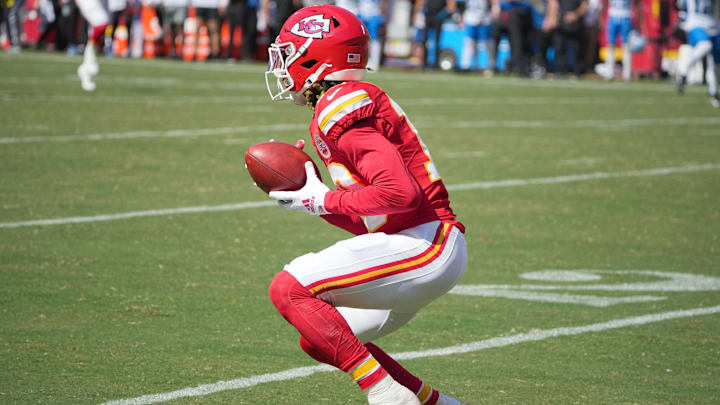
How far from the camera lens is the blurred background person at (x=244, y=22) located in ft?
83.4

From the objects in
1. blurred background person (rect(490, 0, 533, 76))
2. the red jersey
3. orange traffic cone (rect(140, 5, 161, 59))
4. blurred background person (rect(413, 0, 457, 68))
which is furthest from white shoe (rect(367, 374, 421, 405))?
orange traffic cone (rect(140, 5, 161, 59))

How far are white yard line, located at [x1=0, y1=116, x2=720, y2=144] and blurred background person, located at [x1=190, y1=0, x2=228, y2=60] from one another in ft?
40.5

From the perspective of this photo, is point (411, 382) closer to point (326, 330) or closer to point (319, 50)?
point (326, 330)

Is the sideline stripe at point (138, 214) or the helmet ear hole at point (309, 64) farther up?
the helmet ear hole at point (309, 64)

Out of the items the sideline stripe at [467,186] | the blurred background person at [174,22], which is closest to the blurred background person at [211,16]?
the blurred background person at [174,22]

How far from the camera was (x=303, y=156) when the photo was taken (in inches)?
150

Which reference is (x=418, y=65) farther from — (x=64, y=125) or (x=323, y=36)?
(x=323, y=36)

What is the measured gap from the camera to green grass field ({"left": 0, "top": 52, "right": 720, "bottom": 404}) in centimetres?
450

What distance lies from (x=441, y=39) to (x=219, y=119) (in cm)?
1521

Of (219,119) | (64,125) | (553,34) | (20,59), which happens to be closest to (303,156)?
(64,125)

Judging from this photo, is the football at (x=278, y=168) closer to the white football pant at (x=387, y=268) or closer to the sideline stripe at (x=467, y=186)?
the white football pant at (x=387, y=268)

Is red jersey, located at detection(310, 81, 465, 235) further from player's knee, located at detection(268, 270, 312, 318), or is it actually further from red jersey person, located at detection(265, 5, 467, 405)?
player's knee, located at detection(268, 270, 312, 318)

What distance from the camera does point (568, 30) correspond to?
24938 mm

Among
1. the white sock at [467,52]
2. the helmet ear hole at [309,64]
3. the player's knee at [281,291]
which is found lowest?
the white sock at [467,52]
